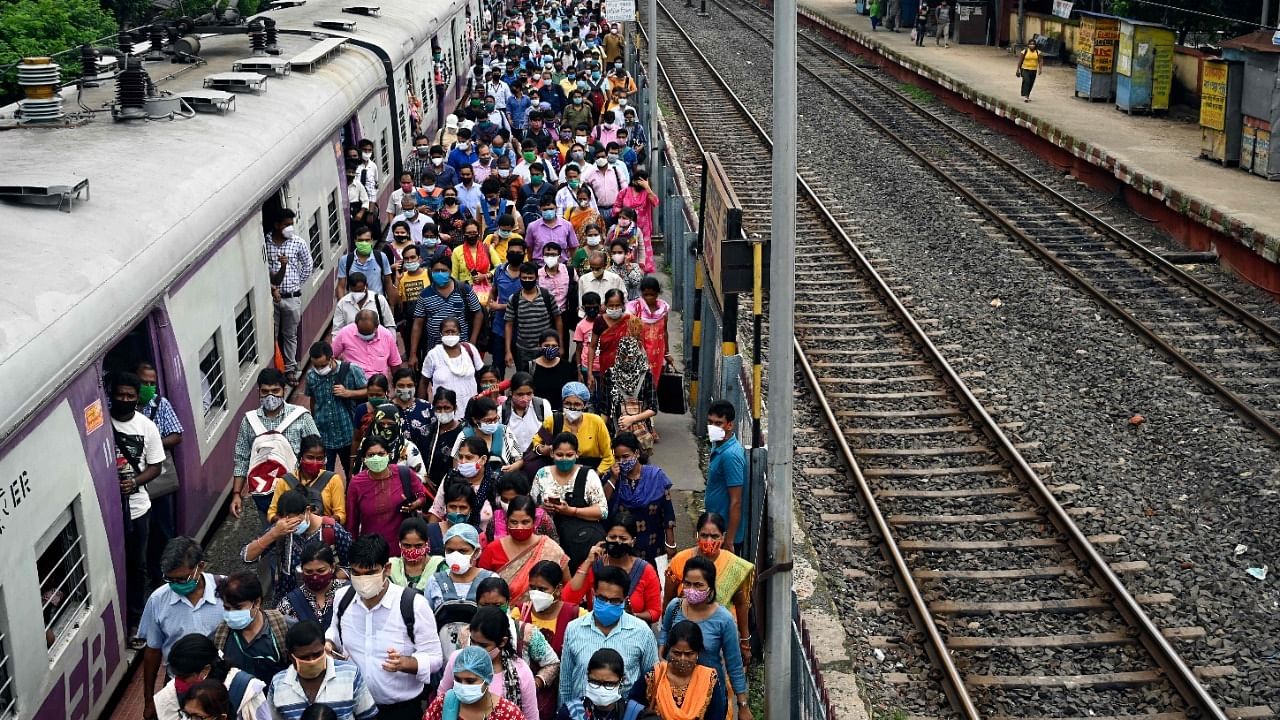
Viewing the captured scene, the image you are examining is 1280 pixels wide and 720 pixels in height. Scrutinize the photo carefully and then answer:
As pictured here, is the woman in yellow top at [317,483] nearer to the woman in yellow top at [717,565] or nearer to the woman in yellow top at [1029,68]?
the woman in yellow top at [717,565]

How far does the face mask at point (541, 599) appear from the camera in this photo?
23.4 ft

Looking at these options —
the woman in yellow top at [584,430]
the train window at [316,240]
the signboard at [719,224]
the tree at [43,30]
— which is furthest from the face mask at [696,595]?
the tree at [43,30]

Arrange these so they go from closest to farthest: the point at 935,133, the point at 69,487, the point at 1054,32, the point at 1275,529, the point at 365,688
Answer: the point at 365,688 < the point at 69,487 < the point at 1275,529 < the point at 935,133 < the point at 1054,32

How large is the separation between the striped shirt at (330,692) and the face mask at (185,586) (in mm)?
908

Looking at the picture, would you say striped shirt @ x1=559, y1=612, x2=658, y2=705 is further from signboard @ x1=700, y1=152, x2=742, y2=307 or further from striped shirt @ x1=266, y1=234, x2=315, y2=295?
striped shirt @ x1=266, y1=234, x2=315, y2=295

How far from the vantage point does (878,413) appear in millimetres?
13508

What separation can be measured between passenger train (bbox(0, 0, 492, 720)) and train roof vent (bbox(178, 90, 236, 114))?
33 mm

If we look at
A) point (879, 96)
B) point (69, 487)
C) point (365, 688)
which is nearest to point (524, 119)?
point (879, 96)

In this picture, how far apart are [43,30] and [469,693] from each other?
24.3m

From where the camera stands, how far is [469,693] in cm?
591

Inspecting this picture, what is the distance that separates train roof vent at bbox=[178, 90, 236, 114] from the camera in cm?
1248

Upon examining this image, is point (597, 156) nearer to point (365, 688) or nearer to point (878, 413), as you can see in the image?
point (878, 413)

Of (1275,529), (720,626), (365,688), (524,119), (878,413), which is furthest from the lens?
(524,119)

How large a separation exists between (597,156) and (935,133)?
13.1 meters
